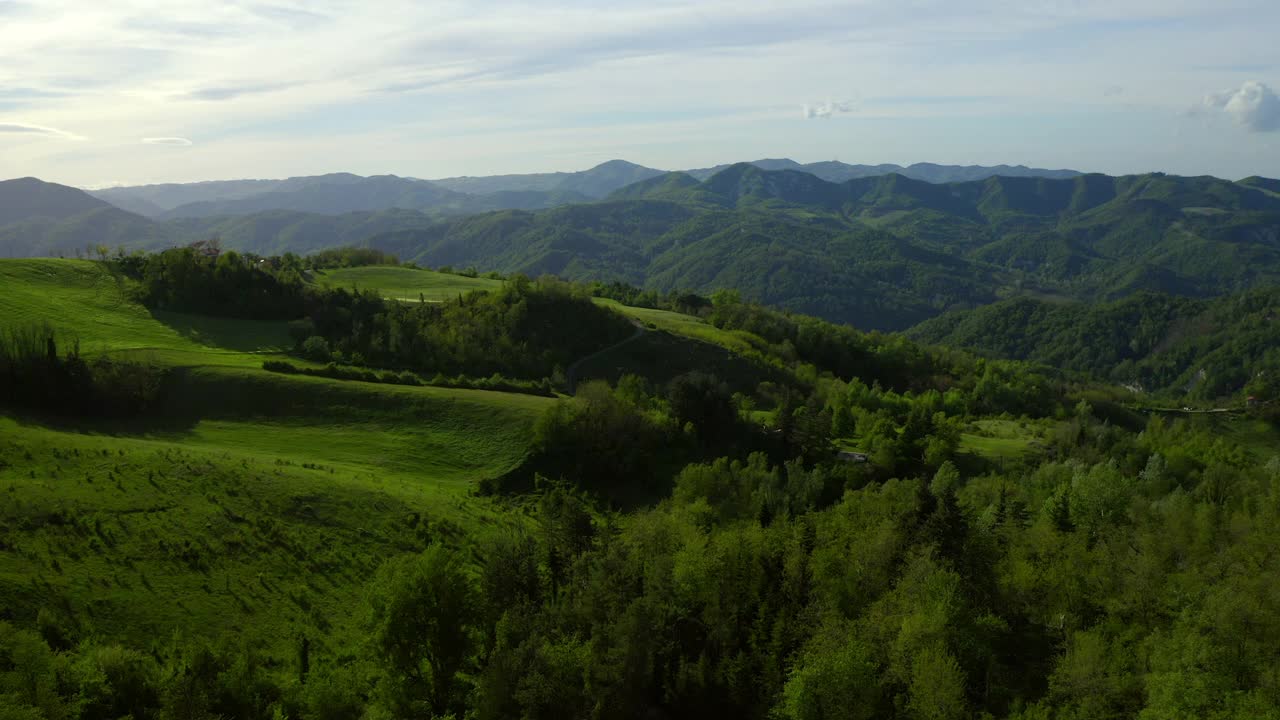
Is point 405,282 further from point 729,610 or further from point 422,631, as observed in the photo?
point 729,610

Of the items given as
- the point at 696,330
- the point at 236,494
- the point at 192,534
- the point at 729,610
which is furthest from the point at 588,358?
the point at 729,610

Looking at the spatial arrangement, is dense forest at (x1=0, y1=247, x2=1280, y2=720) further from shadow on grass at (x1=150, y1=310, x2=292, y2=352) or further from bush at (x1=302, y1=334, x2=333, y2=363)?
shadow on grass at (x1=150, y1=310, x2=292, y2=352)

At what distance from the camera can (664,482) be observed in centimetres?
8150

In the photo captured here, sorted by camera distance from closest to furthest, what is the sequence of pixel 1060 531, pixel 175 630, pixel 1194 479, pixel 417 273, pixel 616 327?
1. pixel 175 630
2. pixel 1060 531
3. pixel 1194 479
4. pixel 616 327
5. pixel 417 273

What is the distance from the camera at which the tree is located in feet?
129

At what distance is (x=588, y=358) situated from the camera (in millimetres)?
133000

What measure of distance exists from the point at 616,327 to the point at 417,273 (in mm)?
65743

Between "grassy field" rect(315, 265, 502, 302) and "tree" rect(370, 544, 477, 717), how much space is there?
115173 mm

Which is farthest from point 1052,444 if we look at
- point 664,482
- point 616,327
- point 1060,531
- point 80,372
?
point 80,372

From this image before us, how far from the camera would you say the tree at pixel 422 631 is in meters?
39.4

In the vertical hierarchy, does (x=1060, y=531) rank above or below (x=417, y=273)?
below

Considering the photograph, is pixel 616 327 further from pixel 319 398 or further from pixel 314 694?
pixel 314 694

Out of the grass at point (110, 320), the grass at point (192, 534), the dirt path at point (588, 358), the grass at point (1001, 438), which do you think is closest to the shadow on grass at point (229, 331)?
the grass at point (110, 320)

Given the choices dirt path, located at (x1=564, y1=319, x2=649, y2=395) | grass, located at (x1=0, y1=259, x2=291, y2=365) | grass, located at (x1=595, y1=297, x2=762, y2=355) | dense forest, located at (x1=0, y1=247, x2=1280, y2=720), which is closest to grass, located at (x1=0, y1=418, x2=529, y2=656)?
dense forest, located at (x1=0, y1=247, x2=1280, y2=720)
